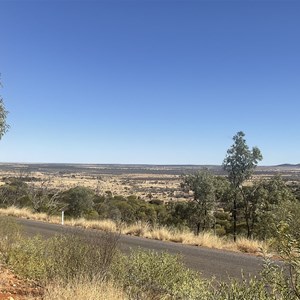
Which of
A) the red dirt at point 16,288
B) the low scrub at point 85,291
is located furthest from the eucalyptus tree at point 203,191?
the low scrub at point 85,291

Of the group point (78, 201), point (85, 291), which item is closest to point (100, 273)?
point (85, 291)

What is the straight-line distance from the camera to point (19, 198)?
146 feet

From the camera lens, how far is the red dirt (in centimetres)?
697

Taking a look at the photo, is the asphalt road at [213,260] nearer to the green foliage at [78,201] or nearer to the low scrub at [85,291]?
the low scrub at [85,291]

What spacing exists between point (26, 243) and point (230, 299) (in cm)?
748

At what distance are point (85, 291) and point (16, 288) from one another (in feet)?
7.46

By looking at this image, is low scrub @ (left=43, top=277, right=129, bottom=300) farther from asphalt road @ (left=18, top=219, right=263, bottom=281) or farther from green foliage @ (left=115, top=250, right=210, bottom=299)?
asphalt road @ (left=18, top=219, right=263, bottom=281)

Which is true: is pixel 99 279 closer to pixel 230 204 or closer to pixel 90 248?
pixel 90 248

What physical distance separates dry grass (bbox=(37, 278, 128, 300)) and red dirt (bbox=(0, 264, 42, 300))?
0.86 meters

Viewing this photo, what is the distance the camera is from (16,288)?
759cm

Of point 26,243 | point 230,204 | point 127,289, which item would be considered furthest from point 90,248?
point 230,204

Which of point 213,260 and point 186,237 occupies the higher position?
point 213,260

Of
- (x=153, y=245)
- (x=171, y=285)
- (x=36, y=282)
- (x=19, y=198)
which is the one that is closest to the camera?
(x=171, y=285)

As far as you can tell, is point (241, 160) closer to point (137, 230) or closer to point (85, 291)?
point (137, 230)
